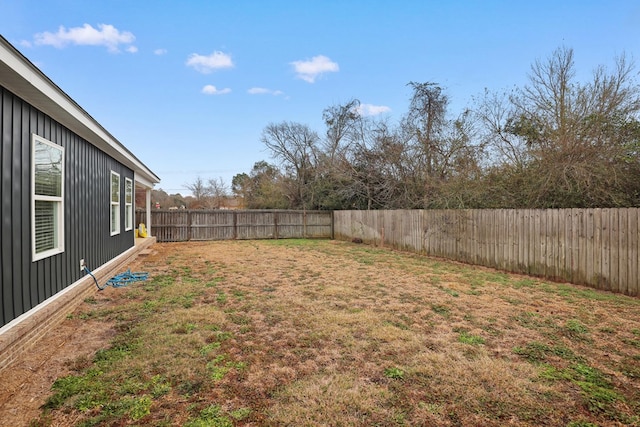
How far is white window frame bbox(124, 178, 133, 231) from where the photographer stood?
8.07 m

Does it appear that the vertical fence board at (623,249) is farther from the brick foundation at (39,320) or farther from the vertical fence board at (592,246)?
the brick foundation at (39,320)

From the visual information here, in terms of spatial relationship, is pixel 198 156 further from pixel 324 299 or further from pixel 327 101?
pixel 324 299

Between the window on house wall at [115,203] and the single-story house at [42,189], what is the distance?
0.96m

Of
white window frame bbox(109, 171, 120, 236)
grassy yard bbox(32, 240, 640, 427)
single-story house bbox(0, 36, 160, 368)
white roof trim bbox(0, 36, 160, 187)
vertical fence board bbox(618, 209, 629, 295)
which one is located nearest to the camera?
grassy yard bbox(32, 240, 640, 427)

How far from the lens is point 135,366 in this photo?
257 cm

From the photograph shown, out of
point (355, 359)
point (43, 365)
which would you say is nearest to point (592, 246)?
point (355, 359)

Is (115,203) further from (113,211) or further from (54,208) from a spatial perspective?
(54,208)

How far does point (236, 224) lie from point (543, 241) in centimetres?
1205

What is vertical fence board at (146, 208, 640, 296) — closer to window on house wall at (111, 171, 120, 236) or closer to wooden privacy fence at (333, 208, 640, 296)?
wooden privacy fence at (333, 208, 640, 296)

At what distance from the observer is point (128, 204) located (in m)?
8.59

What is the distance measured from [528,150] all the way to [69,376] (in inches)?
361

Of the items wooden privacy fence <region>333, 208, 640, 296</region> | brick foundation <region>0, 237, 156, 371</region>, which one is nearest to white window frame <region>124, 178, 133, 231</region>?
brick foundation <region>0, 237, 156, 371</region>

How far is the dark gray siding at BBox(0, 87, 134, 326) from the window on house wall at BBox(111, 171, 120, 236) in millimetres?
1135

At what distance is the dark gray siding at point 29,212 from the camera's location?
2740mm
